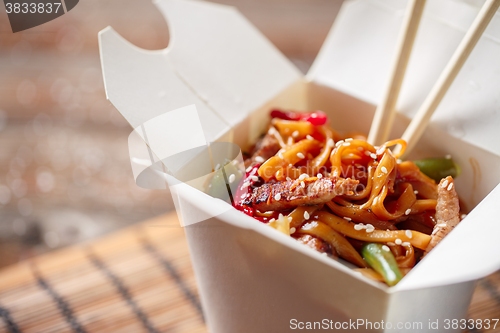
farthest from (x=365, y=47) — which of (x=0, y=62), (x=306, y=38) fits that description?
(x=0, y=62)

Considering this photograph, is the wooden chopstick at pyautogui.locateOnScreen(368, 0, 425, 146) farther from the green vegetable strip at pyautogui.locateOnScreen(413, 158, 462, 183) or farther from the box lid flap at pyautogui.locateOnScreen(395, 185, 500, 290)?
the box lid flap at pyautogui.locateOnScreen(395, 185, 500, 290)

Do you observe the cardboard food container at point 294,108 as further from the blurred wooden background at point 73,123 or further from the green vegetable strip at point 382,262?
the blurred wooden background at point 73,123

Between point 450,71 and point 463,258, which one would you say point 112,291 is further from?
point 450,71

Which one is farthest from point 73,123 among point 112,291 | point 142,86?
point 142,86

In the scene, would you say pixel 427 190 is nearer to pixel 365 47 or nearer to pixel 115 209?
pixel 365 47

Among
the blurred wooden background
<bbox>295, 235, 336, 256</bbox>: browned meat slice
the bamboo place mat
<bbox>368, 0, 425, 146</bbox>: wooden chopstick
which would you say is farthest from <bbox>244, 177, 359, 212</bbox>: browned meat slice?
the blurred wooden background

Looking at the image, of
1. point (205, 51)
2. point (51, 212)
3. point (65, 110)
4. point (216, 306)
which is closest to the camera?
point (216, 306)
